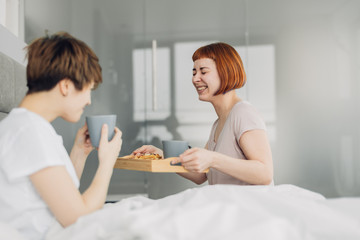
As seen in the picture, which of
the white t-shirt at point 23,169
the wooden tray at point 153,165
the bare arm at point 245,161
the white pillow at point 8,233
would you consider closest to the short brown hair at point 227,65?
the bare arm at point 245,161

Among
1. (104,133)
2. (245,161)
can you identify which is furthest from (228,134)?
(104,133)

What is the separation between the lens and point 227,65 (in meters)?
1.37

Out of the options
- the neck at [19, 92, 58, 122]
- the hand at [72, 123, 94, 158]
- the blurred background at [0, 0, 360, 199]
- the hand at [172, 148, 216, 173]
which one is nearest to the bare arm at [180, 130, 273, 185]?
the hand at [172, 148, 216, 173]

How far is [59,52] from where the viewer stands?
2.76 ft

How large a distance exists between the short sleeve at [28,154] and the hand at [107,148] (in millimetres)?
151

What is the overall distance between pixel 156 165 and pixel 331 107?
2.37m

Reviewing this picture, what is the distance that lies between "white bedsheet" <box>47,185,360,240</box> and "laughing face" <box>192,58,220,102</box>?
30.9 inches

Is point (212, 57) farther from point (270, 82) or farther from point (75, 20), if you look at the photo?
point (75, 20)

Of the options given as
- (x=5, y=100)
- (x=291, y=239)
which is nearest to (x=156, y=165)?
(x=291, y=239)

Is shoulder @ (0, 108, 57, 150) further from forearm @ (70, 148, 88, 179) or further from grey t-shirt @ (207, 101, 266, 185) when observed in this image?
grey t-shirt @ (207, 101, 266, 185)

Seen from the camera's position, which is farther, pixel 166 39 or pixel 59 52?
pixel 166 39

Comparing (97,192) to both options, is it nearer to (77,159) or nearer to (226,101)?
(77,159)

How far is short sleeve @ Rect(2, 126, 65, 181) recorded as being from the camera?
72 cm

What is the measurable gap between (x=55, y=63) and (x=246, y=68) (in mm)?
2339
